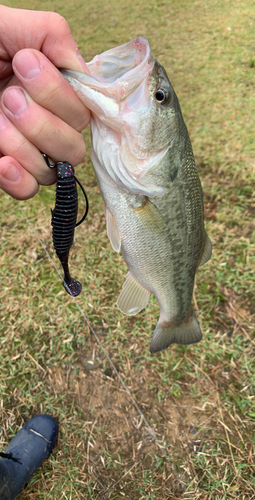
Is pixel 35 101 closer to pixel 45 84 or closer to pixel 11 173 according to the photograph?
pixel 45 84

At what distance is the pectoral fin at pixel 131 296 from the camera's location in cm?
164

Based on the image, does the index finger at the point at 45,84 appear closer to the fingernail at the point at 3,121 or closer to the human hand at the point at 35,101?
the human hand at the point at 35,101

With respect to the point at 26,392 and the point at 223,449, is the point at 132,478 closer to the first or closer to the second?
the point at 223,449

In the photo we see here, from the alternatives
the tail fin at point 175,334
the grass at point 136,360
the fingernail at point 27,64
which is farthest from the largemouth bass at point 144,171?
the grass at point 136,360

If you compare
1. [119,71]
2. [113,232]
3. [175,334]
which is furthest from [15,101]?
[175,334]

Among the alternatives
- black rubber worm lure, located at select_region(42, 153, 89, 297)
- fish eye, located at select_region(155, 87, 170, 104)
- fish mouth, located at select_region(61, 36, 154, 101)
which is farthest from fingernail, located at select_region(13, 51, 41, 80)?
fish eye, located at select_region(155, 87, 170, 104)

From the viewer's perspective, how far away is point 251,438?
214 cm

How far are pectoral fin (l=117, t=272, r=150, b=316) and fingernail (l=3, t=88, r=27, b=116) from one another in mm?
919

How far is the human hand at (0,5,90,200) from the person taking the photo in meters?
1.04

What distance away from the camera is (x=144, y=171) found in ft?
4.08

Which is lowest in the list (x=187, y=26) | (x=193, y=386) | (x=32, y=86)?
(x=193, y=386)

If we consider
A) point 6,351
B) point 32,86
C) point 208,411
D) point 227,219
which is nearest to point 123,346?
point 208,411

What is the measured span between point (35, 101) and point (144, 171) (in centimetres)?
47

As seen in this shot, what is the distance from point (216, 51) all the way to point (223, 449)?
15.4ft
